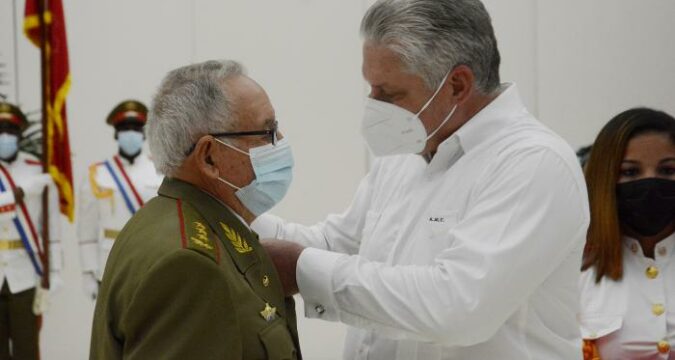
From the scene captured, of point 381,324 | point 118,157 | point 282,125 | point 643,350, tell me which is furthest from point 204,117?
point 282,125

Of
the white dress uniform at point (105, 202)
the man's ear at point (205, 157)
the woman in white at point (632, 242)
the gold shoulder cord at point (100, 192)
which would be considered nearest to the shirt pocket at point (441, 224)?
the man's ear at point (205, 157)

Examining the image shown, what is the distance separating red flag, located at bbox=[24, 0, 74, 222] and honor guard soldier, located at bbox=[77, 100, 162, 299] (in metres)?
0.24

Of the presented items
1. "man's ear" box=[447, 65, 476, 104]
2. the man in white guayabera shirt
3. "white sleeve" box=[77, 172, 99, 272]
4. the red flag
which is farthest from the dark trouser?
"man's ear" box=[447, 65, 476, 104]

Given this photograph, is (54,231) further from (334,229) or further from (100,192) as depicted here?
(334,229)

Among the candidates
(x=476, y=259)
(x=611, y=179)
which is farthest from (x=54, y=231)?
(x=476, y=259)

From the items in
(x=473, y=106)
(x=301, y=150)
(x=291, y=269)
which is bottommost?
(x=301, y=150)

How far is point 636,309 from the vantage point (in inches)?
99.6

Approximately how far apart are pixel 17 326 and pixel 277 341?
4023 millimetres

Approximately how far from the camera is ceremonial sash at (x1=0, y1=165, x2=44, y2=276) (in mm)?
5262

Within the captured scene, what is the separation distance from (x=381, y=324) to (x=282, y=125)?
15.4 feet

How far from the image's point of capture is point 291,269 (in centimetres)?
199

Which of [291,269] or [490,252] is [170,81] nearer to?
[291,269]

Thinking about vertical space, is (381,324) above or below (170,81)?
below

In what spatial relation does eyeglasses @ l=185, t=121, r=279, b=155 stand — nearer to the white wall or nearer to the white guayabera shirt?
the white guayabera shirt
